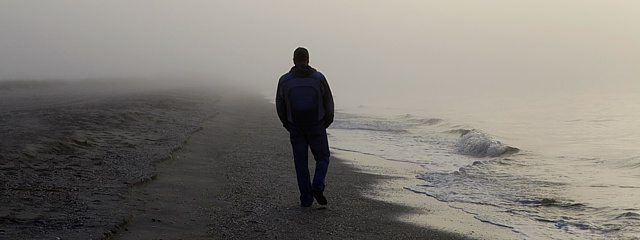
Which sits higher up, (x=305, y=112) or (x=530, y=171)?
(x=305, y=112)

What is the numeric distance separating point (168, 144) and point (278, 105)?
6105 mm

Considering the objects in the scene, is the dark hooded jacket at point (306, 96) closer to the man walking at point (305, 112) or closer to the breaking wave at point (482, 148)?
the man walking at point (305, 112)

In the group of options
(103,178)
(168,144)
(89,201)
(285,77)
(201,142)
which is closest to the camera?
(89,201)

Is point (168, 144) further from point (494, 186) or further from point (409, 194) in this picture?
point (494, 186)

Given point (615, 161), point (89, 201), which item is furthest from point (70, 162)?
point (615, 161)

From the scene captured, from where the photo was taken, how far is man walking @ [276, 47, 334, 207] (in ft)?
25.3

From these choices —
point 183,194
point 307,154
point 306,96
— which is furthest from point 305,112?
point 183,194

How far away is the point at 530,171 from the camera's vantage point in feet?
43.5

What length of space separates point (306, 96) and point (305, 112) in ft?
0.67

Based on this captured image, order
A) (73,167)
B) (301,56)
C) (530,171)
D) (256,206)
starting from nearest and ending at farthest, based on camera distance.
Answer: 1. (301,56)
2. (256,206)
3. (73,167)
4. (530,171)

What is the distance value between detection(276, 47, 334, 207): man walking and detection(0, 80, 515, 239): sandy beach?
1.42 ft

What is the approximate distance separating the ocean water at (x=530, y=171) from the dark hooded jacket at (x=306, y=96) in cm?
259

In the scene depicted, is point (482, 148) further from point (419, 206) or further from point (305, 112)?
point (305, 112)

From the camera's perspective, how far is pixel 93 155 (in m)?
10.8
